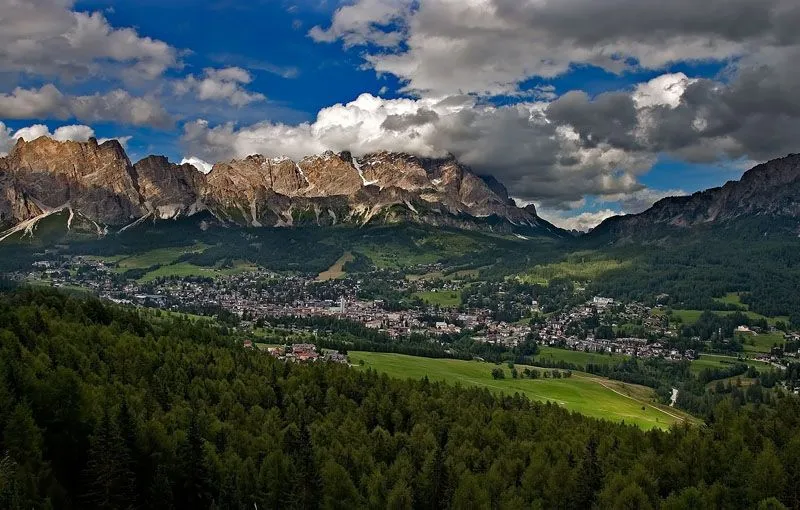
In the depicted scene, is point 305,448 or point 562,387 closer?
point 305,448

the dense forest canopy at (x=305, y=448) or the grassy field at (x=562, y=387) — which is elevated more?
the dense forest canopy at (x=305, y=448)

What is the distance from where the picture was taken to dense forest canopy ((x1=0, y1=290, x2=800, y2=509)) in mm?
51562

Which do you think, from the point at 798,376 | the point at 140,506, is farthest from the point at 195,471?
the point at 798,376

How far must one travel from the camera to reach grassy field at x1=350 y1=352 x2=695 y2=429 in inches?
5241

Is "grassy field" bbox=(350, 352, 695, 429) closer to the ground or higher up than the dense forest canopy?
closer to the ground

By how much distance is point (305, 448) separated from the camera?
5709 centimetres

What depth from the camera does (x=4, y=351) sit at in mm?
73750

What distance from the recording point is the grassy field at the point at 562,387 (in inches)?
5241

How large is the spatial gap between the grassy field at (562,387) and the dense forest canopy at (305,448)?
44.8 metres

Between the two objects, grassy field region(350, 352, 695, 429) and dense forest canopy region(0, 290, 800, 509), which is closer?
dense forest canopy region(0, 290, 800, 509)

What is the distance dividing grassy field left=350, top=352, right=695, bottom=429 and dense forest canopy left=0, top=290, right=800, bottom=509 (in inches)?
1764

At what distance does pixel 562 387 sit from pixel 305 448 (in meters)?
111

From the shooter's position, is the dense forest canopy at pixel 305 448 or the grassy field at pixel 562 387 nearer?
the dense forest canopy at pixel 305 448

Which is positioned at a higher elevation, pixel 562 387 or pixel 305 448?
pixel 305 448
